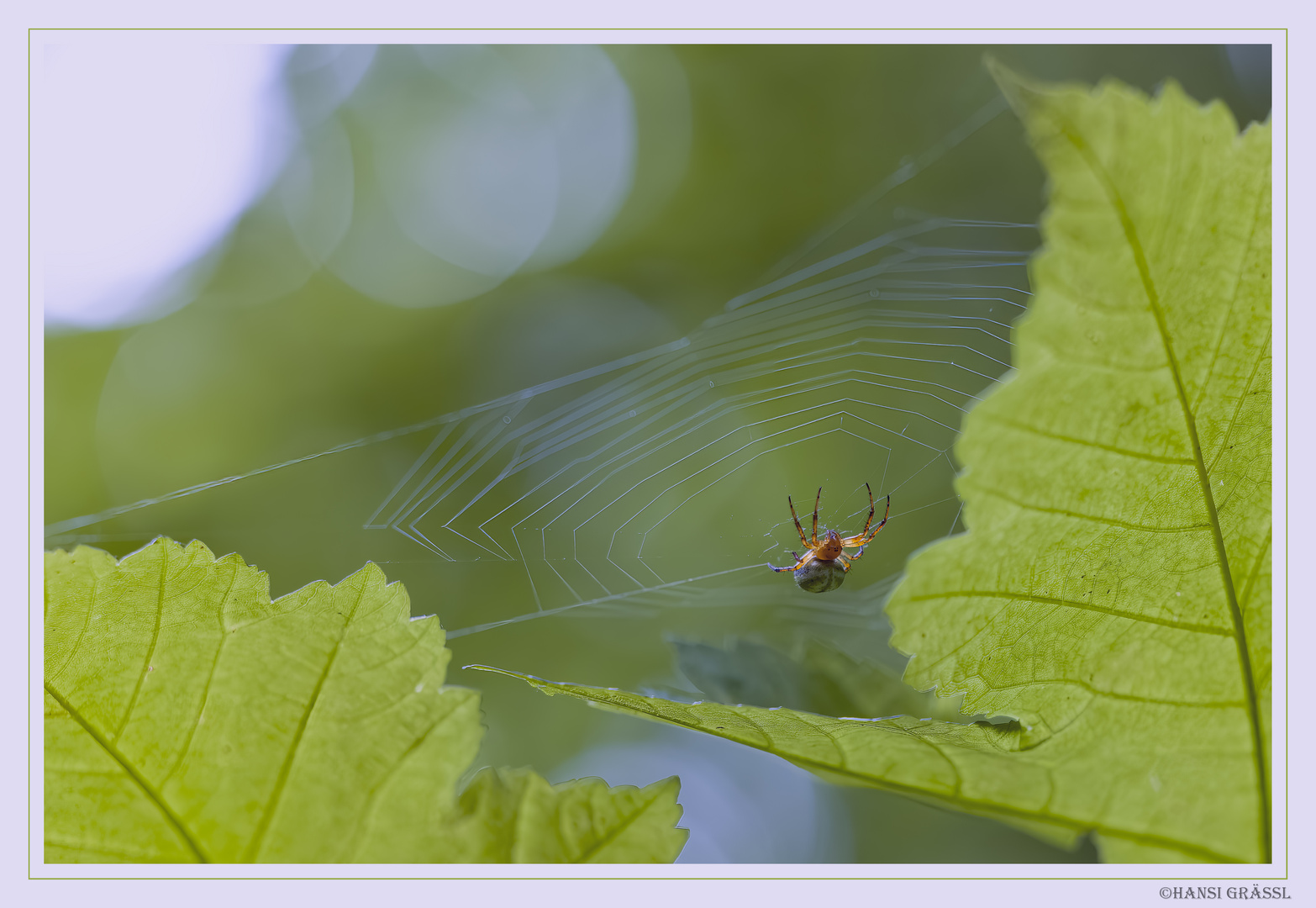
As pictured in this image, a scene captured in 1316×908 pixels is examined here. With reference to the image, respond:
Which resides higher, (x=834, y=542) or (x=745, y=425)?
(x=745, y=425)

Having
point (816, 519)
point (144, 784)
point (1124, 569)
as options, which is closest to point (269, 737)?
point (144, 784)

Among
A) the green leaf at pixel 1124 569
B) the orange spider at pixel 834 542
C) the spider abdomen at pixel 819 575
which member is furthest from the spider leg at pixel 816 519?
the green leaf at pixel 1124 569

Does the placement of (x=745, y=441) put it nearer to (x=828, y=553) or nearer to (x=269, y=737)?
(x=828, y=553)

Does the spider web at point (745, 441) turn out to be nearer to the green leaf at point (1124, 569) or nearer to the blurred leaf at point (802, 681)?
the blurred leaf at point (802, 681)

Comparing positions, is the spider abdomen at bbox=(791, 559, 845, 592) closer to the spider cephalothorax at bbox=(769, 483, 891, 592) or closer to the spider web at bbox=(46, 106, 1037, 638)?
the spider cephalothorax at bbox=(769, 483, 891, 592)
